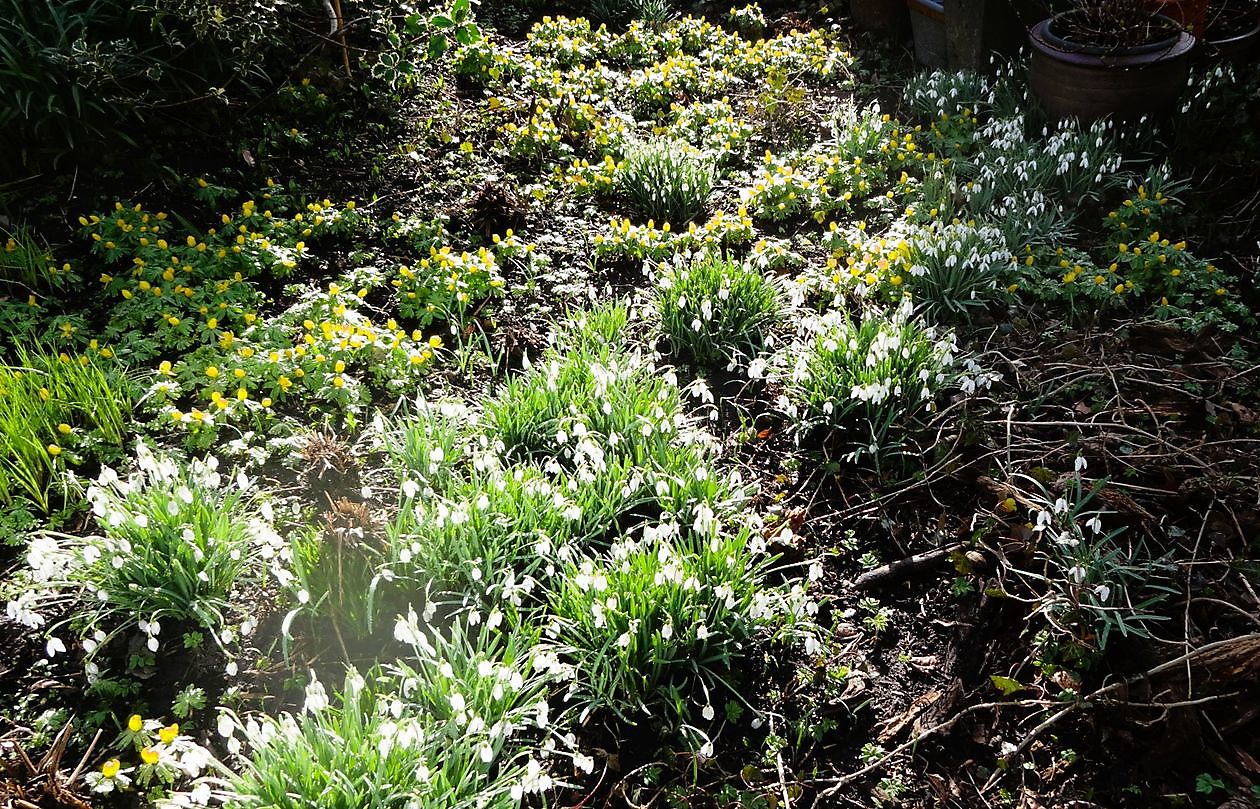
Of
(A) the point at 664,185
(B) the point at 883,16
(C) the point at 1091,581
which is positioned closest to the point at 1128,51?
(B) the point at 883,16

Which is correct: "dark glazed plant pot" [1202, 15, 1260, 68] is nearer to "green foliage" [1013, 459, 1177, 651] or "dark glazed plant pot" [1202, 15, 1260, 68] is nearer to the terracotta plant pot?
the terracotta plant pot

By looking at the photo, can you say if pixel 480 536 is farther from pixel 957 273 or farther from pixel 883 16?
pixel 883 16

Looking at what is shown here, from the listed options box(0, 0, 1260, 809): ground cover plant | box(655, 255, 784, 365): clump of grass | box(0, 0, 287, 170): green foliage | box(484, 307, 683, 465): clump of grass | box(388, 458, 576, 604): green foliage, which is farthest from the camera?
box(0, 0, 287, 170): green foliage

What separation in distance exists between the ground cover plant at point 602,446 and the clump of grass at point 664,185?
2cm

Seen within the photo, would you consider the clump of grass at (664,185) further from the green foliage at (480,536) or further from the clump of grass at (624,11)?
the clump of grass at (624,11)

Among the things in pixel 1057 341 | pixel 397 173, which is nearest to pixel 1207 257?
pixel 1057 341

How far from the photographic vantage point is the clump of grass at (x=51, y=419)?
282 centimetres

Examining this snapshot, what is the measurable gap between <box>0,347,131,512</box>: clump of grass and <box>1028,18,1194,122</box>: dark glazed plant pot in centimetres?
475

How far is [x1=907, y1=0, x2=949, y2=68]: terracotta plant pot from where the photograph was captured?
5.64 meters

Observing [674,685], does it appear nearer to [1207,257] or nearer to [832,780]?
[832,780]

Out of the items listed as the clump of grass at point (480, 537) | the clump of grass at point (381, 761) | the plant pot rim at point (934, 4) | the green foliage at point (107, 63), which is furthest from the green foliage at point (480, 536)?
the plant pot rim at point (934, 4)

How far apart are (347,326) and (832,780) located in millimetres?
2430

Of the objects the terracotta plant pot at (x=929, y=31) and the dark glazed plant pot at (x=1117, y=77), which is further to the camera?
the terracotta plant pot at (x=929, y=31)

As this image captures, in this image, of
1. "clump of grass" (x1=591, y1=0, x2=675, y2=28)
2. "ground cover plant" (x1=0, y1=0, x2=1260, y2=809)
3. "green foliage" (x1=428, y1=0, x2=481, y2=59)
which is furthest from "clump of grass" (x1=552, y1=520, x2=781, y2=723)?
"clump of grass" (x1=591, y1=0, x2=675, y2=28)
